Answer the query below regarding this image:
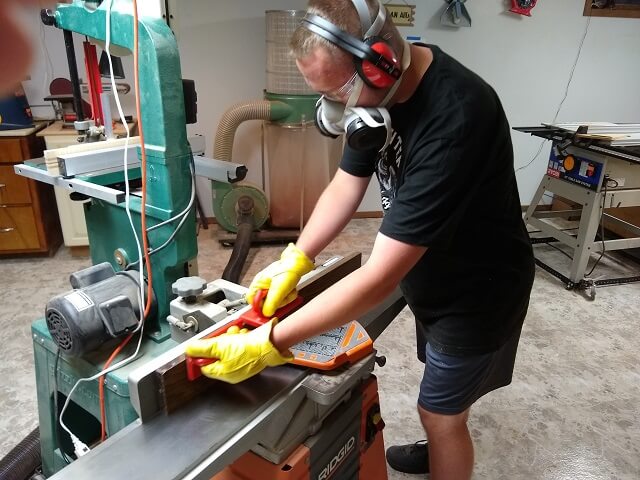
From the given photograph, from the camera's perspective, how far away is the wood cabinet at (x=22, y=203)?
2.79 m

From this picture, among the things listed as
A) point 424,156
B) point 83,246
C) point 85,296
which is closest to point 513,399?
Answer: point 424,156

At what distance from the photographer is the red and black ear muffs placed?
827mm

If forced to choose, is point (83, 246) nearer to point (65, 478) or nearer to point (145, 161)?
point (145, 161)

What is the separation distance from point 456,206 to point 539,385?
1631mm

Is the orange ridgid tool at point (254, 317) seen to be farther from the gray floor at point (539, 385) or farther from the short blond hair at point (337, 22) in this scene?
the gray floor at point (539, 385)

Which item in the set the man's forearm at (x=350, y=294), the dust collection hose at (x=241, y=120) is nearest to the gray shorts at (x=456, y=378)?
the man's forearm at (x=350, y=294)

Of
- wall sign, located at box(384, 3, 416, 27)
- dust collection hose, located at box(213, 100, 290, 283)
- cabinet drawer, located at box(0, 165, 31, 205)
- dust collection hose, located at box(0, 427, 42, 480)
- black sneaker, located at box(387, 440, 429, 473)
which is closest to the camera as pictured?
dust collection hose, located at box(0, 427, 42, 480)

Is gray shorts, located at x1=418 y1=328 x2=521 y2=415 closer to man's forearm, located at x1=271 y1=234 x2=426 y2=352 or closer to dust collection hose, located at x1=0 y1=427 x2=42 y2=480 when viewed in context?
man's forearm, located at x1=271 y1=234 x2=426 y2=352

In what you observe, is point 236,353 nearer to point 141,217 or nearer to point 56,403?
point 141,217

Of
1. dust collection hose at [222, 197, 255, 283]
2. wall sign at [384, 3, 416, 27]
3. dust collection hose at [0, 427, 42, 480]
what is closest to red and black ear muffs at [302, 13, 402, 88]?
dust collection hose at [0, 427, 42, 480]

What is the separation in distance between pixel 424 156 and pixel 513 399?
1593 millimetres

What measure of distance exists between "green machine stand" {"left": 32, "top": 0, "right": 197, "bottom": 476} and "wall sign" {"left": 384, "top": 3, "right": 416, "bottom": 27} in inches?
104

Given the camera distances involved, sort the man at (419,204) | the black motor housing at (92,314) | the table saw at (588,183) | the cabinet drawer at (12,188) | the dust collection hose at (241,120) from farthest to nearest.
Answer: the dust collection hose at (241,120)
the cabinet drawer at (12,188)
the table saw at (588,183)
the black motor housing at (92,314)
the man at (419,204)

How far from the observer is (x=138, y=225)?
124 cm
